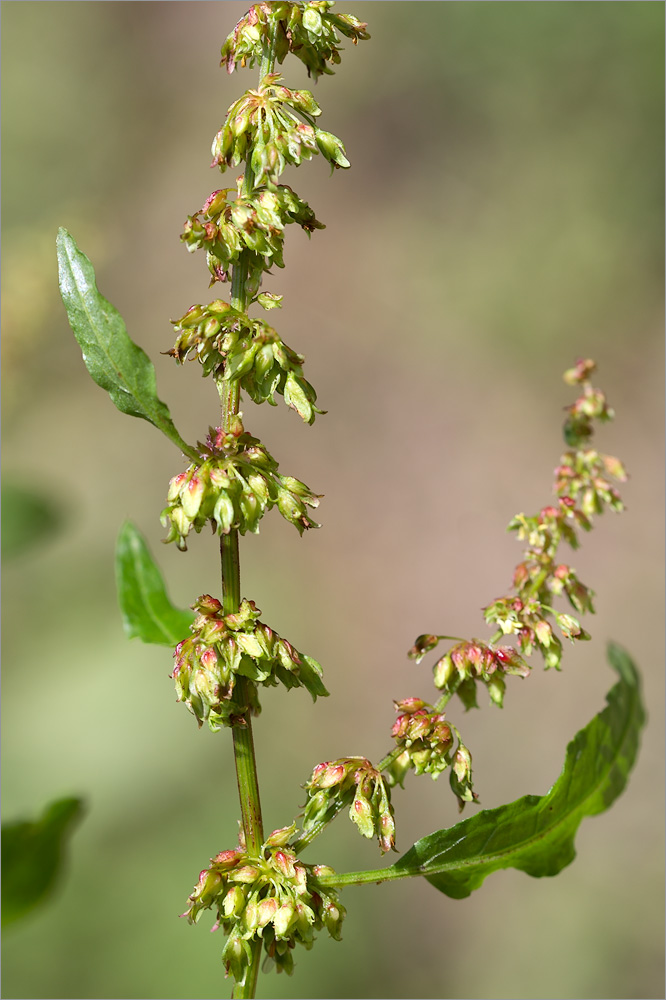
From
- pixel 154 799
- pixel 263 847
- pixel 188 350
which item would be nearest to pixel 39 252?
pixel 188 350

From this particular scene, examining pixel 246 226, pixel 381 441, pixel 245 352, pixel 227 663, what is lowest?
pixel 227 663

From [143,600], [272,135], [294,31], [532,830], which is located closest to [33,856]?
[143,600]

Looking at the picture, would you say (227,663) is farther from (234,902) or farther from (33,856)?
(33,856)

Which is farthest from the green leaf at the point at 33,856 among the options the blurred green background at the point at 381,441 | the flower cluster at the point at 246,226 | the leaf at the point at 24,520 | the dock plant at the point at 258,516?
the blurred green background at the point at 381,441

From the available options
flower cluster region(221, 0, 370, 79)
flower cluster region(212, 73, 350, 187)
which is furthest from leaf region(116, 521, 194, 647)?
flower cluster region(221, 0, 370, 79)

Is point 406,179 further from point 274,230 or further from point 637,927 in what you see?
point 274,230

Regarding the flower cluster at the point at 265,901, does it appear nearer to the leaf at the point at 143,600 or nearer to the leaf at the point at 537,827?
the leaf at the point at 537,827

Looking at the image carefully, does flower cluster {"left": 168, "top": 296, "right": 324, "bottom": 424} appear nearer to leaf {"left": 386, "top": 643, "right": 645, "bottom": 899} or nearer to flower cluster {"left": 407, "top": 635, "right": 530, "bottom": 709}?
flower cluster {"left": 407, "top": 635, "right": 530, "bottom": 709}
